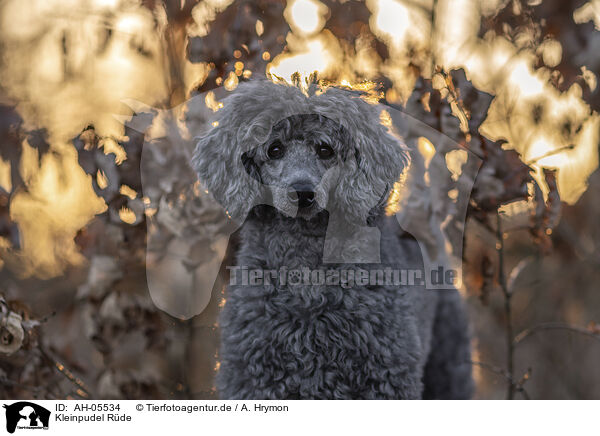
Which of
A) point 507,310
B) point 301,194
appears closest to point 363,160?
point 301,194

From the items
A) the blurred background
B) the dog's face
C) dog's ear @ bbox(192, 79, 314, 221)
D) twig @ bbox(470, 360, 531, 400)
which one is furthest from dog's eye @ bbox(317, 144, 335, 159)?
twig @ bbox(470, 360, 531, 400)

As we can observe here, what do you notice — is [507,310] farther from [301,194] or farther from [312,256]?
[301,194]

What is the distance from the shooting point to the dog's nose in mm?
1228

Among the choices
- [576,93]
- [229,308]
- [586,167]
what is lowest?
[229,308]

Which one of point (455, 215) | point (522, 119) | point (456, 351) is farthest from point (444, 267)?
point (522, 119)

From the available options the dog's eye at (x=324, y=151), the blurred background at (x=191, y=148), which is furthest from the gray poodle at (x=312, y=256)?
the blurred background at (x=191, y=148)

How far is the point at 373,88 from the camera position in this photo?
143 cm

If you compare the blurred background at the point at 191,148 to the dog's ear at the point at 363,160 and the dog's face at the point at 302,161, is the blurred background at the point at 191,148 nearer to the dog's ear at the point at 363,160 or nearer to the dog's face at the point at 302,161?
the dog's ear at the point at 363,160

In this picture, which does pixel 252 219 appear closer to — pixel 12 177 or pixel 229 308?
pixel 229 308

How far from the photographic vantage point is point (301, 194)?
1237mm

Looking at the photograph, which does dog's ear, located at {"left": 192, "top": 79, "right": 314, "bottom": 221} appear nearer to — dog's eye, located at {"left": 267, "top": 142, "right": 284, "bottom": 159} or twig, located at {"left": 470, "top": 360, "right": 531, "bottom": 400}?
dog's eye, located at {"left": 267, "top": 142, "right": 284, "bottom": 159}

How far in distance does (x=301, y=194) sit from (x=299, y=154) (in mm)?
111

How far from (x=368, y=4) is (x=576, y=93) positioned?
750mm
